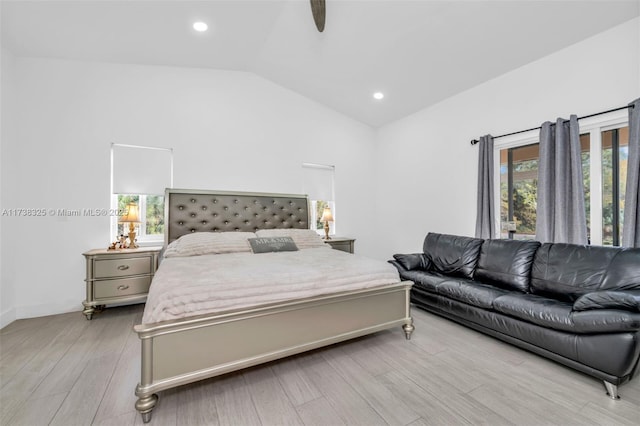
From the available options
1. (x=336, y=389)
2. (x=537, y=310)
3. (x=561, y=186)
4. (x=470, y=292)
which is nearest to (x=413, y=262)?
(x=470, y=292)

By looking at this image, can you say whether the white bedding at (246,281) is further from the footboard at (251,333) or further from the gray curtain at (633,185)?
the gray curtain at (633,185)

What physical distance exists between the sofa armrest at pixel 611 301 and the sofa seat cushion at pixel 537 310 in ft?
0.37

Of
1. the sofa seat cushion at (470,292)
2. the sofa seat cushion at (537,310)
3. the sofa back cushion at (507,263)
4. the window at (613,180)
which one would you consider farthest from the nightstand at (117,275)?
the window at (613,180)

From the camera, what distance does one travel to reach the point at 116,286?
10.2 feet

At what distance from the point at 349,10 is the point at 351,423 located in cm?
→ 350

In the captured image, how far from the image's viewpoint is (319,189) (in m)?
4.77

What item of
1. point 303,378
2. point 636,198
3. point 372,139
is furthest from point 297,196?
point 636,198

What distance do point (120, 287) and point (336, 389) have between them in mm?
2764

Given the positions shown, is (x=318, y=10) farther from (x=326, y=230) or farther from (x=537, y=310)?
(x=326, y=230)

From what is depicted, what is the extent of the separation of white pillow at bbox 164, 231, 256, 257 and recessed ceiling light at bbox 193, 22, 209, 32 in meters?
2.30

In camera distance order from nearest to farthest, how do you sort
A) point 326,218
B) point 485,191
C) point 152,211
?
point 485,191 < point 152,211 < point 326,218

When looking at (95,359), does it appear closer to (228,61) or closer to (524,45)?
(228,61)

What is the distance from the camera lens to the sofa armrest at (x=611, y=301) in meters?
1.71

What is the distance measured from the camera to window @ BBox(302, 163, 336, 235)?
4672mm
